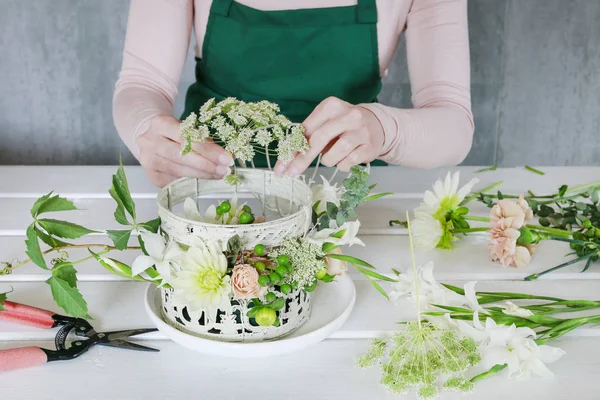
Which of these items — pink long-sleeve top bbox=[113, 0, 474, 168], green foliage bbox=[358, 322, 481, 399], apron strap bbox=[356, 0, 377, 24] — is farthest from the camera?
apron strap bbox=[356, 0, 377, 24]

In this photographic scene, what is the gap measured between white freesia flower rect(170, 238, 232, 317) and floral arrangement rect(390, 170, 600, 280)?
412 mm

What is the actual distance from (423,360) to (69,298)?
1.26ft

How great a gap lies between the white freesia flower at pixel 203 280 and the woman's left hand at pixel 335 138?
0.19m

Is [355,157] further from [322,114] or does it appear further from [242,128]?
[242,128]

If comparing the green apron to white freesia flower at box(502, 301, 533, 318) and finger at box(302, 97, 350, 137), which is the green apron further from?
white freesia flower at box(502, 301, 533, 318)

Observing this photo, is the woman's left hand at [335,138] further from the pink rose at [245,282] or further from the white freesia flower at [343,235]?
the pink rose at [245,282]

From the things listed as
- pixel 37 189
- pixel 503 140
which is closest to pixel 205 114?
pixel 37 189

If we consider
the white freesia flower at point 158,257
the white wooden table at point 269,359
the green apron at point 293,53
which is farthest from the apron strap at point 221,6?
the white freesia flower at point 158,257

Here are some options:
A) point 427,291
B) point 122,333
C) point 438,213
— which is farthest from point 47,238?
point 438,213

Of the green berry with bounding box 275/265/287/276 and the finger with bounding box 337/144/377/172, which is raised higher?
A: the finger with bounding box 337/144/377/172

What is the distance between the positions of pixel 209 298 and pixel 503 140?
216 centimetres

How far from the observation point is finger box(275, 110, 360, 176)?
86 cm

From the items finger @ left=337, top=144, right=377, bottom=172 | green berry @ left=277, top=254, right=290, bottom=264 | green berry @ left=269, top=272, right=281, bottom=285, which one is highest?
finger @ left=337, top=144, right=377, bottom=172

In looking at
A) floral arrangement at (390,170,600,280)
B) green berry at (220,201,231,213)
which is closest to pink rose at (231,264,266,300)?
green berry at (220,201,231,213)
